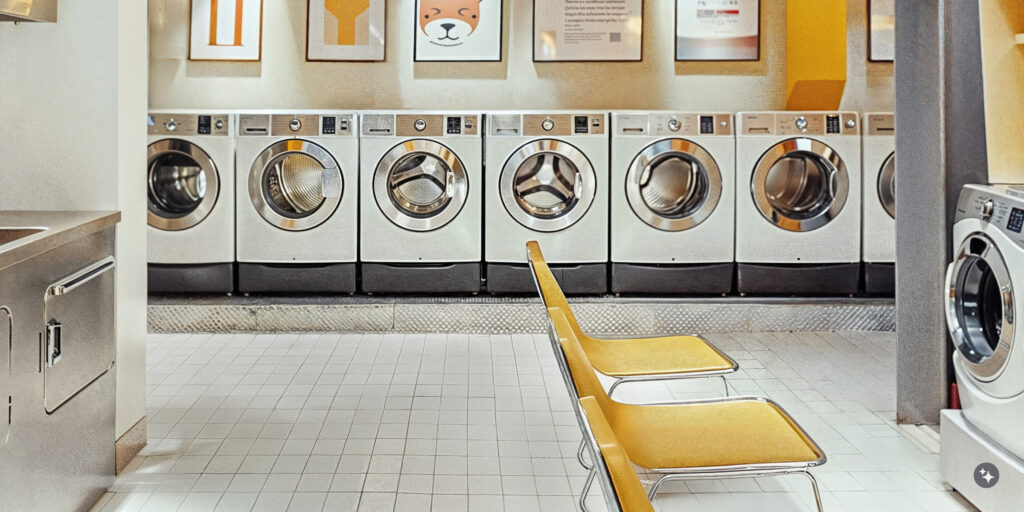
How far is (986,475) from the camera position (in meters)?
2.24

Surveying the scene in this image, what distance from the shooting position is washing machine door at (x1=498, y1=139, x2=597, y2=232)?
15.6 feet

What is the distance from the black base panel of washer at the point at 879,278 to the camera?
15.8 ft

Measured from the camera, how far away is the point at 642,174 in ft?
15.8

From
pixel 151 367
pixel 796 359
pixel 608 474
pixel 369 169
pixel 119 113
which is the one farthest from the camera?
pixel 369 169

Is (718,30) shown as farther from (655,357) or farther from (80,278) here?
(80,278)

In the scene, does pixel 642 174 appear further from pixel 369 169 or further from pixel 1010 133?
pixel 1010 133

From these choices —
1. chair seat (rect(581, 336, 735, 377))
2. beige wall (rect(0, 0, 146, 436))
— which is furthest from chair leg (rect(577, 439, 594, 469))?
beige wall (rect(0, 0, 146, 436))

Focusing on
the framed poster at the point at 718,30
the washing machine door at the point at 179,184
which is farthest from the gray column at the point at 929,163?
the washing machine door at the point at 179,184

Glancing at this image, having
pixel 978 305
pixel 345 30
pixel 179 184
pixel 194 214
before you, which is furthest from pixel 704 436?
pixel 345 30

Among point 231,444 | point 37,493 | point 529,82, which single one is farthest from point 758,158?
point 37,493

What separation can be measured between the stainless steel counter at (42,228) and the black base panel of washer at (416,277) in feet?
7.67

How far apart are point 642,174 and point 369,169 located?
5.35 feet

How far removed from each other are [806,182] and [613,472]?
174 inches

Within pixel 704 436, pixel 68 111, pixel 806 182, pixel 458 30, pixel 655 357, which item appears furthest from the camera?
pixel 458 30
